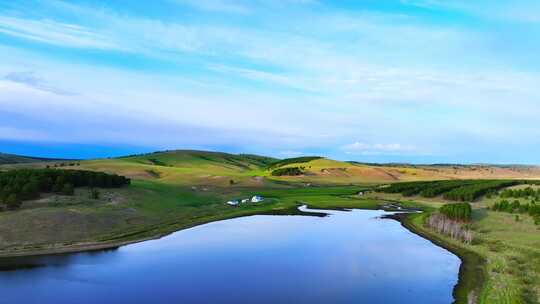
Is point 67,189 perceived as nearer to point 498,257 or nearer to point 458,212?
point 458,212

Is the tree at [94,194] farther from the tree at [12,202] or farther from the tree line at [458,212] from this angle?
the tree line at [458,212]

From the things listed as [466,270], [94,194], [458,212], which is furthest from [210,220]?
[466,270]

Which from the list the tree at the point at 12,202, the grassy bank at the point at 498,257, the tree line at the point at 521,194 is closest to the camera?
the grassy bank at the point at 498,257

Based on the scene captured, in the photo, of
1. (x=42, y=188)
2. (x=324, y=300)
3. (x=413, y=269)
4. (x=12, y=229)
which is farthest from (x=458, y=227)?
(x=42, y=188)

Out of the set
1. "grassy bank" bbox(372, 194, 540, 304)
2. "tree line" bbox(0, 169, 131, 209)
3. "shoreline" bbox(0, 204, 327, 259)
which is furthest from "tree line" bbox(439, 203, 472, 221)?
"tree line" bbox(0, 169, 131, 209)

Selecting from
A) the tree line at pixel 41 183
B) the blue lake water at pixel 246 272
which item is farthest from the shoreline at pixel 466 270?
the tree line at pixel 41 183

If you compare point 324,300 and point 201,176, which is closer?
point 324,300

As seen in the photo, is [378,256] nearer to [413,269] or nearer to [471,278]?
[413,269]
